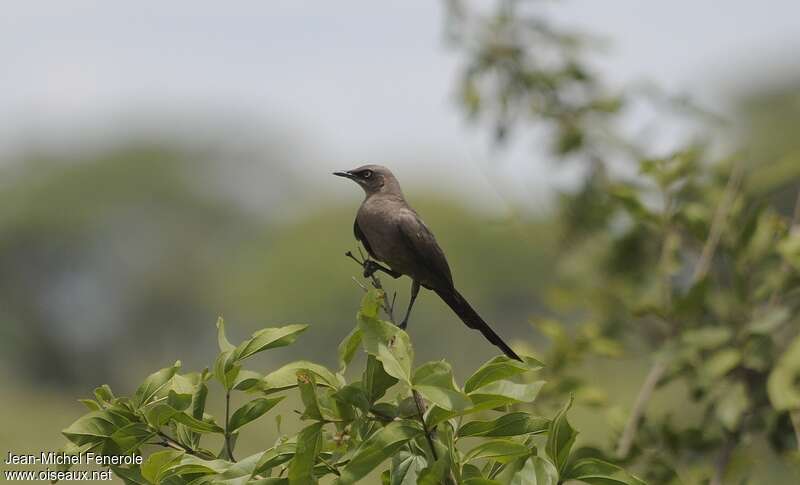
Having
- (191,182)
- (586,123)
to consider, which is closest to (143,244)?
(191,182)

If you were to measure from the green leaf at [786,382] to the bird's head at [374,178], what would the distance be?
90.1 inches

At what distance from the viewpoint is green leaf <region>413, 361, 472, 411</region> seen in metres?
2.90

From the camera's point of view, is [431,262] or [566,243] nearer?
[431,262]

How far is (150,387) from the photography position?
11.6 ft

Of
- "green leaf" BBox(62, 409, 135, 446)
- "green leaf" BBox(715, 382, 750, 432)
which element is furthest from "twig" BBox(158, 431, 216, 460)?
"green leaf" BBox(715, 382, 750, 432)

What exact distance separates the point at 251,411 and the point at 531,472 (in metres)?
0.96

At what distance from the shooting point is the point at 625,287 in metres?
6.72

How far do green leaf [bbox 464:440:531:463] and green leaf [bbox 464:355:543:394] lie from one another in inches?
8.8

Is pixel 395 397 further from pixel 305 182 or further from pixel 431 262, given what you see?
pixel 305 182

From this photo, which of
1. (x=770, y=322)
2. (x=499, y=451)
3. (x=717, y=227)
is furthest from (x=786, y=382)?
(x=499, y=451)

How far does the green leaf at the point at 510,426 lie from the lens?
3.34 metres

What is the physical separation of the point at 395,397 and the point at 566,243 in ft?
13.4

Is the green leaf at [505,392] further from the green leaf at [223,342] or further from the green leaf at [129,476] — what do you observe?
the green leaf at [129,476]

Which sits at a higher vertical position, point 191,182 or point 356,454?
point 356,454
